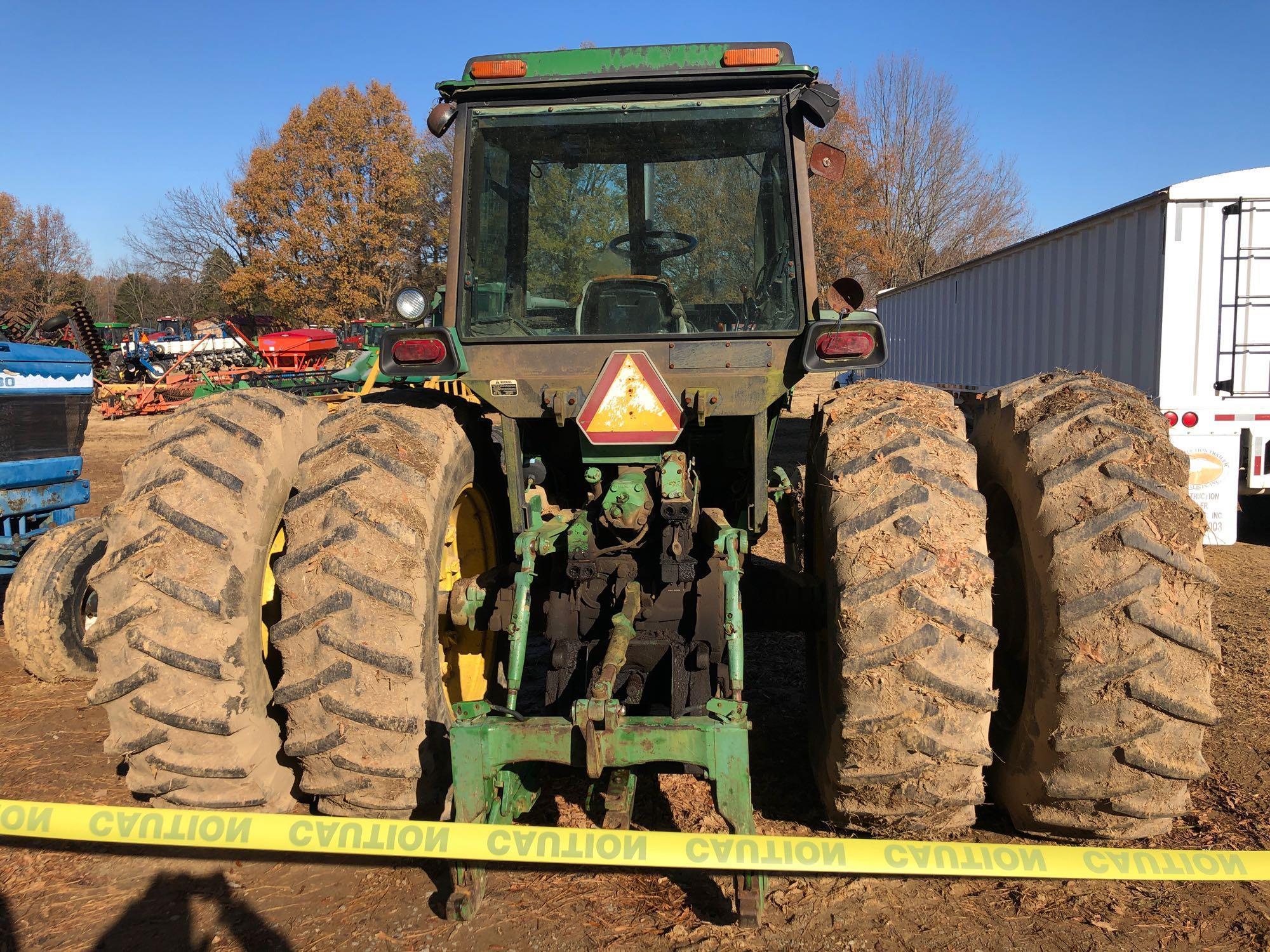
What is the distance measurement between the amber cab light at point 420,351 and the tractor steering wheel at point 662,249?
3.09 ft

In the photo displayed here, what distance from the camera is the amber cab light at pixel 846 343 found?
338cm

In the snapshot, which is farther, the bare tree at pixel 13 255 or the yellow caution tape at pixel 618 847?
the bare tree at pixel 13 255

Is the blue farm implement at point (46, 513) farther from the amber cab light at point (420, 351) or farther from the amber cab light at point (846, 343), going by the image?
the amber cab light at point (846, 343)

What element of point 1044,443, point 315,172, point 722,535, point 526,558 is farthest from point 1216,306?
point 315,172

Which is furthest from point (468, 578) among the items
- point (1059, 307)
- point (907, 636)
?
point (1059, 307)

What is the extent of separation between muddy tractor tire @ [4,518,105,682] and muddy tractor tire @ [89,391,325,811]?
2.81 meters

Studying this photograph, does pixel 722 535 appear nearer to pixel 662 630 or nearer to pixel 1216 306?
pixel 662 630

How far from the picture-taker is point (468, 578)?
4168 mm

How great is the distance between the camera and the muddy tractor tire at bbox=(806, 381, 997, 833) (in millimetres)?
2664

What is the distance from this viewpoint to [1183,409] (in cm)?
822

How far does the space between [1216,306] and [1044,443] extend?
644 cm

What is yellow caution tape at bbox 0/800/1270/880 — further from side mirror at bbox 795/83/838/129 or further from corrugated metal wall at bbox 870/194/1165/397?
corrugated metal wall at bbox 870/194/1165/397

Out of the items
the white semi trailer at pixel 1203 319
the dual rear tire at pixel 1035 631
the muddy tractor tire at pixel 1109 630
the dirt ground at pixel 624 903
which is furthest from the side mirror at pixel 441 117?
the white semi trailer at pixel 1203 319

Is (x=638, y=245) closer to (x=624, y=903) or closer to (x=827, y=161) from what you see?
(x=827, y=161)
